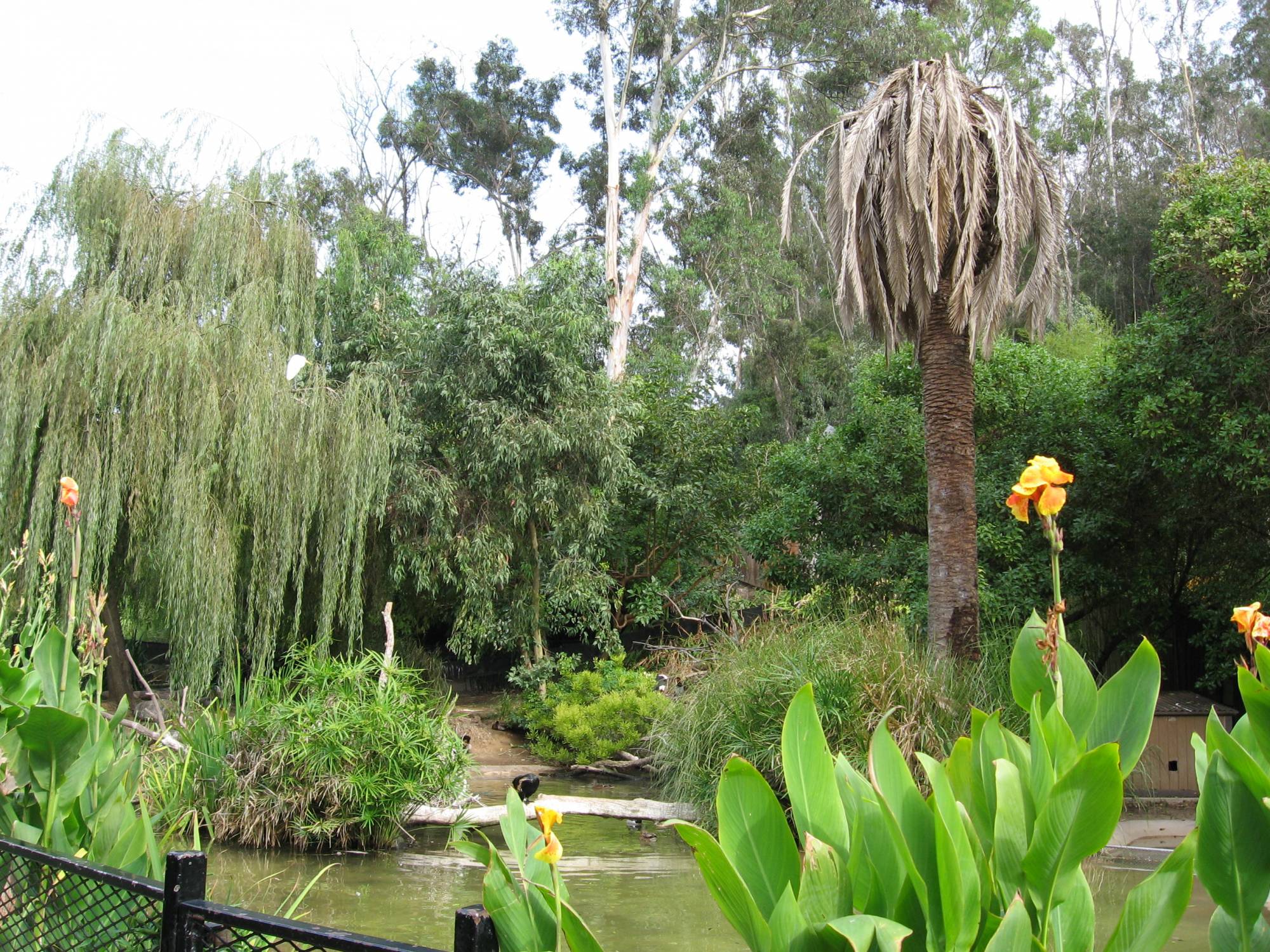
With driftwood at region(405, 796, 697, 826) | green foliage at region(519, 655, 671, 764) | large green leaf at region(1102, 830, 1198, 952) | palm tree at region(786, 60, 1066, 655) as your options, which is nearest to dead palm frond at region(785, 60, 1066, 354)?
palm tree at region(786, 60, 1066, 655)

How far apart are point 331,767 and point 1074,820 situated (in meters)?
7.21

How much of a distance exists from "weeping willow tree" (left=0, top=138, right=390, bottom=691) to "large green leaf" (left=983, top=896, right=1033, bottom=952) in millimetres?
9343

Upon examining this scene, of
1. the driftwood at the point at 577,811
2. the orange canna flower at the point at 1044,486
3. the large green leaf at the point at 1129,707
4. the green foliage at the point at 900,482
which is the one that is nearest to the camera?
the large green leaf at the point at 1129,707

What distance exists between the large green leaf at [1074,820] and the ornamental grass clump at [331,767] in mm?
7054

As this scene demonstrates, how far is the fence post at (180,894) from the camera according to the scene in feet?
5.12

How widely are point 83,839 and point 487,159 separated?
26549mm

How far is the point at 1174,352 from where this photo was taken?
33.0ft

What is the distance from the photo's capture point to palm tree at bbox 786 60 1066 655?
29.4 feet

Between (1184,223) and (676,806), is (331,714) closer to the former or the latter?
(676,806)


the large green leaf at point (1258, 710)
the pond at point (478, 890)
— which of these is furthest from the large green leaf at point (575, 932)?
the pond at point (478, 890)

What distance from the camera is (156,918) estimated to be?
174 cm

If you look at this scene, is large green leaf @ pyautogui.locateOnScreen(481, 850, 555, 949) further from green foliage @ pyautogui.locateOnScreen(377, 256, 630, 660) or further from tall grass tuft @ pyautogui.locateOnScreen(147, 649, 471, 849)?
green foliage @ pyautogui.locateOnScreen(377, 256, 630, 660)

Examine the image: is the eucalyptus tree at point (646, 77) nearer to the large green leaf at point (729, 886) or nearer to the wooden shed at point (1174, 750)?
the wooden shed at point (1174, 750)

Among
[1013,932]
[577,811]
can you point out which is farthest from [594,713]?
[1013,932]
